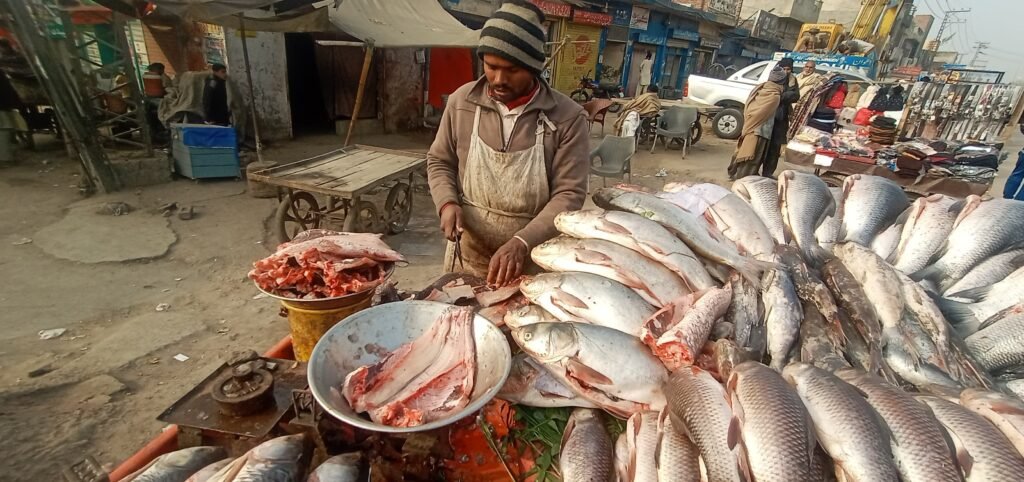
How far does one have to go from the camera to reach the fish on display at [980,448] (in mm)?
1156

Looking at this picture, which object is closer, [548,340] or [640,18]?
[548,340]

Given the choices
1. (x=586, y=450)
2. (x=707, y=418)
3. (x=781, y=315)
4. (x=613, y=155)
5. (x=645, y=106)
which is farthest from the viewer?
(x=645, y=106)

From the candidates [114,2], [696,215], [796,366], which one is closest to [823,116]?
[696,215]

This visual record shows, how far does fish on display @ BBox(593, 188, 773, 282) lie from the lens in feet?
6.39

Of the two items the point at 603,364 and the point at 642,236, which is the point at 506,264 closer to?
the point at 642,236

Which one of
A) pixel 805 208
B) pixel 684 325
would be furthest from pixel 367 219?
pixel 684 325

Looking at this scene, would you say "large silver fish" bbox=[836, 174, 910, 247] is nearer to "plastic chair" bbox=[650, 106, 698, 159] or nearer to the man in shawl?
the man in shawl

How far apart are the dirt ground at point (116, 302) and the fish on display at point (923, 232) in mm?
4165

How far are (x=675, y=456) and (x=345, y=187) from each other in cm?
455

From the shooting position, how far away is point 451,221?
2.55 meters

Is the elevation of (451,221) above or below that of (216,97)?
above

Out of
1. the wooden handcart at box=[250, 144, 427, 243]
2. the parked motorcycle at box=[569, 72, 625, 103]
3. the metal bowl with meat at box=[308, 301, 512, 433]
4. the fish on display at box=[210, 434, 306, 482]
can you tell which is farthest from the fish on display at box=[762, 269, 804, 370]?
the parked motorcycle at box=[569, 72, 625, 103]

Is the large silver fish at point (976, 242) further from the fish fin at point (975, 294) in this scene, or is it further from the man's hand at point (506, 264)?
the man's hand at point (506, 264)

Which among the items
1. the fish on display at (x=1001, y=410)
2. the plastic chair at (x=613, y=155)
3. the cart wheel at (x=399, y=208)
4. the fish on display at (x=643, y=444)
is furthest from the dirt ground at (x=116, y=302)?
the fish on display at (x=1001, y=410)
